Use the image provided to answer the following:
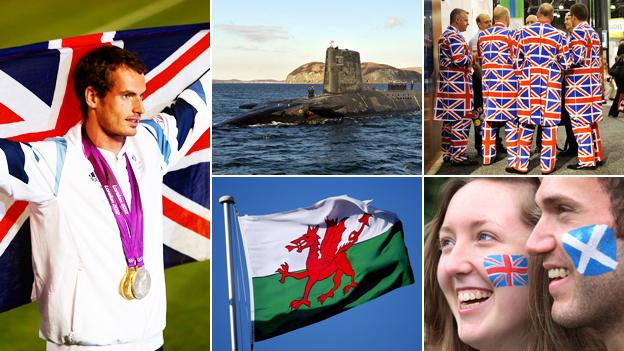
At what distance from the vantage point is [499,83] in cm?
360

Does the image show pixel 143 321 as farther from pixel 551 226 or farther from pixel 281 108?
pixel 551 226

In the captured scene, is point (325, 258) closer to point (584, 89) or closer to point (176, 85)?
point (176, 85)

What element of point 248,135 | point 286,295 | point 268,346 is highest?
point 248,135

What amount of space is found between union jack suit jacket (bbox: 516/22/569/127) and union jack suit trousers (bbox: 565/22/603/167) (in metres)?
0.05

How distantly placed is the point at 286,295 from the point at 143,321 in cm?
62

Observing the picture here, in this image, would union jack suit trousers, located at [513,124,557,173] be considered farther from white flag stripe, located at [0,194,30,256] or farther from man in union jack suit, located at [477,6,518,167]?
white flag stripe, located at [0,194,30,256]

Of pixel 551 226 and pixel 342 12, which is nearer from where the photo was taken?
pixel 551 226

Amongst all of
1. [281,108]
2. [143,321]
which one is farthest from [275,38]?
[143,321]

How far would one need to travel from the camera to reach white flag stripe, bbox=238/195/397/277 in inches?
143

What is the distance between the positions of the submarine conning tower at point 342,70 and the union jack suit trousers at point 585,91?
89 cm

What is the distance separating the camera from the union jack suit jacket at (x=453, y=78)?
3619 millimetres

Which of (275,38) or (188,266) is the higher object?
(275,38)

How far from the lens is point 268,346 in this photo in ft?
12.1

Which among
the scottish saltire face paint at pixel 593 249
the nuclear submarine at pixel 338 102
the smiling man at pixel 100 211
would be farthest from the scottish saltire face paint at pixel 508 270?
the smiling man at pixel 100 211
